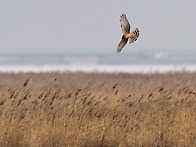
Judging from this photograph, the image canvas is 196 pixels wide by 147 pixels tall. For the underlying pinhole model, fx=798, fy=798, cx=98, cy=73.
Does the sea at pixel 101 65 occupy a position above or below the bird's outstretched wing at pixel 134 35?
above

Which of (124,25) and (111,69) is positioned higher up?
(111,69)

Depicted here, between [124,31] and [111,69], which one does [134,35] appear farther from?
[111,69]

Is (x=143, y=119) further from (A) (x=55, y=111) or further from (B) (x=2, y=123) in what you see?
(B) (x=2, y=123)

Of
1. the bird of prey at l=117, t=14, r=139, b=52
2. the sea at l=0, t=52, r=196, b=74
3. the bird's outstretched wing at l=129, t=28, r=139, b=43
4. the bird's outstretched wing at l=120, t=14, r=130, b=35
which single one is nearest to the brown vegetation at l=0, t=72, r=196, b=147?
the bird of prey at l=117, t=14, r=139, b=52

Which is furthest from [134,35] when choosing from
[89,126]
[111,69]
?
[111,69]

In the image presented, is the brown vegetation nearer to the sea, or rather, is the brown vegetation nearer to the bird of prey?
the bird of prey

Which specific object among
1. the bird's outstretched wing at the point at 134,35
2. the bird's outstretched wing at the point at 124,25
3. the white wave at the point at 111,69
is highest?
the white wave at the point at 111,69

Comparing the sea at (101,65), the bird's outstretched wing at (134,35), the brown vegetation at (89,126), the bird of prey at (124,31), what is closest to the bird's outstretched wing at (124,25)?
the bird of prey at (124,31)

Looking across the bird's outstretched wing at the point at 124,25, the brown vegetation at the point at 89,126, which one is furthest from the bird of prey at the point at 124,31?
the brown vegetation at the point at 89,126

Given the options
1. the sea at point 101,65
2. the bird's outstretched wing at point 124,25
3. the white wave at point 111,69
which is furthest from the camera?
the sea at point 101,65

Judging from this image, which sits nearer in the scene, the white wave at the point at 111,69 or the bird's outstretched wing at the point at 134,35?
the bird's outstretched wing at the point at 134,35

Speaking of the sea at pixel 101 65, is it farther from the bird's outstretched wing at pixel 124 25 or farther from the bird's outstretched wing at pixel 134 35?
the bird's outstretched wing at pixel 134 35

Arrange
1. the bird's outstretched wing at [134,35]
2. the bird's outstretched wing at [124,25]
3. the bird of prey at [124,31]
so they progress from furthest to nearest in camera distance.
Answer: the bird's outstretched wing at [124,25]
the bird of prey at [124,31]
the bird's outstretched wing at [134,35]

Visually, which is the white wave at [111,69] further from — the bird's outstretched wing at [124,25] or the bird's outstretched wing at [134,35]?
the bird's outstretched wing at [134,35]
